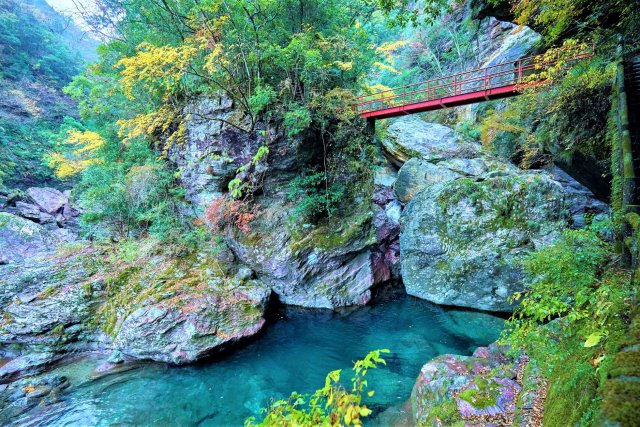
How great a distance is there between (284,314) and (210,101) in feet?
28.1

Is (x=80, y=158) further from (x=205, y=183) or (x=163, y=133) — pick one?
(x=205, y=183)

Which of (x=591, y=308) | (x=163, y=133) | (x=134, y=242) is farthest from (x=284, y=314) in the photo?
(x=163, y=133)

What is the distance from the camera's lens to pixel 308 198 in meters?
10.7

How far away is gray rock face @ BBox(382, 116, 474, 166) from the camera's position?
38.7 ft

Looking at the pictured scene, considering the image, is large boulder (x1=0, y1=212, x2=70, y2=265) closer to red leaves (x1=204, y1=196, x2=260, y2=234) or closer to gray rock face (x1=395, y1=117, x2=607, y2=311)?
red leaves (x1=204, y1=196, x2=260, y2=234)

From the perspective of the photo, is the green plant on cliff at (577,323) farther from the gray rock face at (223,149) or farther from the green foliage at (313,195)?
the gray rock face at (223,149)

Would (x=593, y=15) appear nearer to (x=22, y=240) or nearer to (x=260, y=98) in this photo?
(x=260, y=98)

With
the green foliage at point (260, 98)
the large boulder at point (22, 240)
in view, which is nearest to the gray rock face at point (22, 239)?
the large boulder at point (22, 240)

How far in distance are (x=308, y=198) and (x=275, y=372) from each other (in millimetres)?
5824

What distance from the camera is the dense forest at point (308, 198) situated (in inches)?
214

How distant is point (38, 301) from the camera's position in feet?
29.0

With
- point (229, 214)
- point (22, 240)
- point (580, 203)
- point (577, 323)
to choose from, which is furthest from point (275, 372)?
point (22, 240)

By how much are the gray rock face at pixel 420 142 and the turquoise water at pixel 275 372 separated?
6.06 metres

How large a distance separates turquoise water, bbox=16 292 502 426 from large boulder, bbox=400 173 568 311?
2.34 ft
